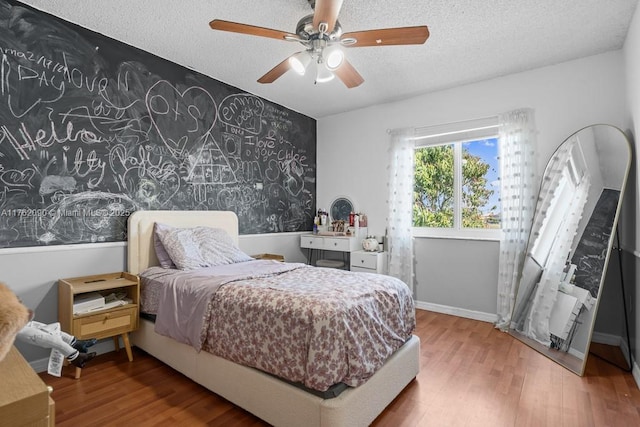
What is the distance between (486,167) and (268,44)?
104 inches

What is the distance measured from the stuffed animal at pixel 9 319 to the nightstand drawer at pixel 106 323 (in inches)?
72.3

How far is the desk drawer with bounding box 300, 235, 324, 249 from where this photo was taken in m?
4.36

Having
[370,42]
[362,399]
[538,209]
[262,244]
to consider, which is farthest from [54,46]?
[538,209]

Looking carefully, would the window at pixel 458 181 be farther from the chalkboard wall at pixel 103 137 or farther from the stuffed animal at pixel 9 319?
the stuffed animal at pixel 9 319

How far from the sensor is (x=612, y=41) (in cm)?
272

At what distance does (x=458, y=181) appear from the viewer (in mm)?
3818

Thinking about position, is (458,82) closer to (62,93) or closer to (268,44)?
(268,44)

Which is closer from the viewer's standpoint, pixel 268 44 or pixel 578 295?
pixel 578 295

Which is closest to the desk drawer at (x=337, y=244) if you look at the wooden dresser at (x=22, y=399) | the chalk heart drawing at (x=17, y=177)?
the chalk heart drawing at (x=17, y=177)

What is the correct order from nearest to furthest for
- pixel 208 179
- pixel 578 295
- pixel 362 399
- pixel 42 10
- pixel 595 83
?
pixel 362 399, pixel 42 10, pixel 578 295, pixel 595 83, pixel 208 179

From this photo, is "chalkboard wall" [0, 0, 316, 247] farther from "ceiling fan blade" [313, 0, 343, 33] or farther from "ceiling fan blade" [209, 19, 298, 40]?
"ceiling fan blade" [313, 0, 343, 33]

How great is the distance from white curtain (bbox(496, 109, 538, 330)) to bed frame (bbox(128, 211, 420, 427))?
1569 millimetres

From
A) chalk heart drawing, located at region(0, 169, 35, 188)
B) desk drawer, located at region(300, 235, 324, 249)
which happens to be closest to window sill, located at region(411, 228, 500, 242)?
desk drawer, located at region(300, 235, 324, 249)

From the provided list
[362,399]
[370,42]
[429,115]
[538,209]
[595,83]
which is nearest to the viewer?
[362,399]
